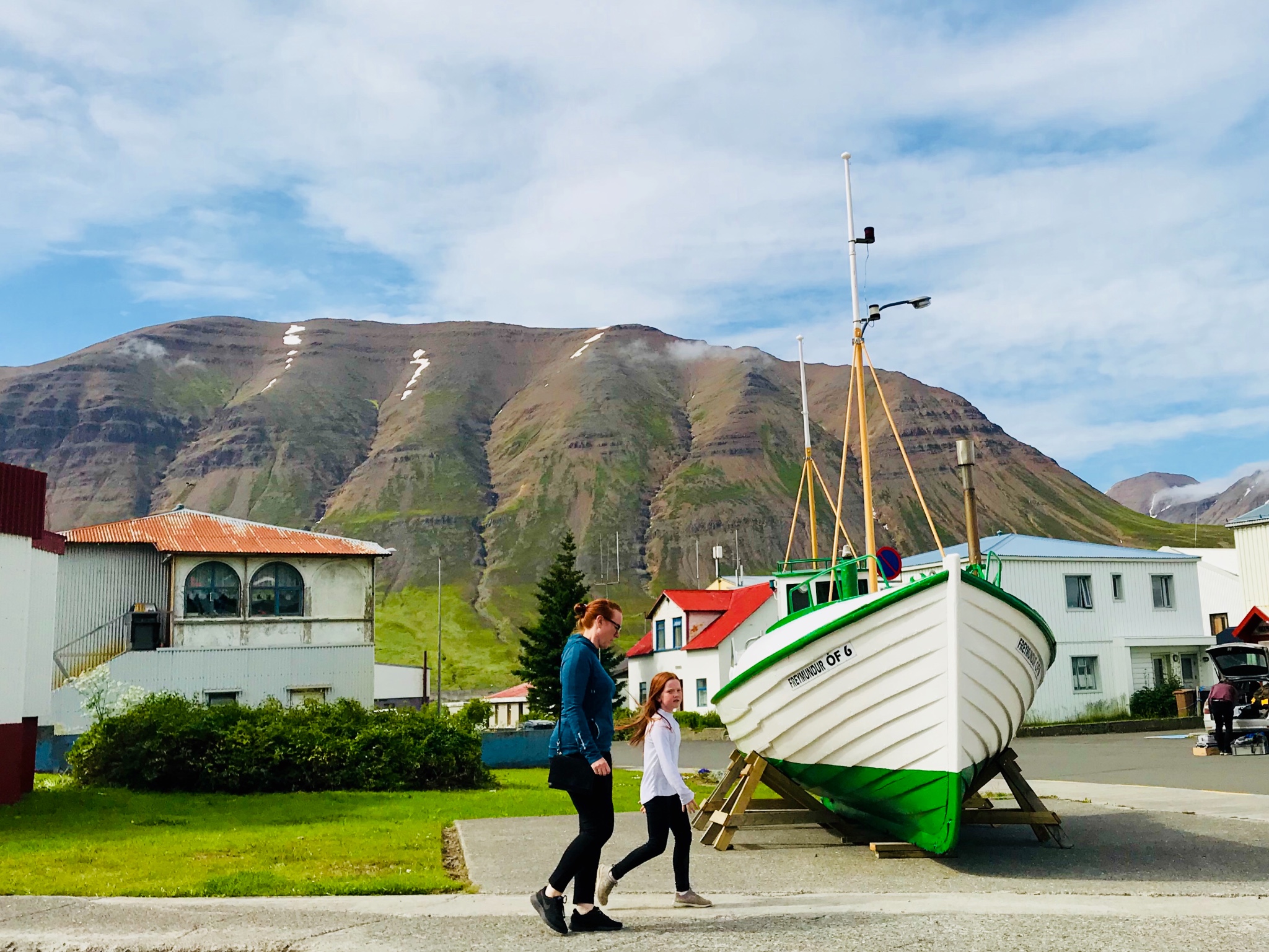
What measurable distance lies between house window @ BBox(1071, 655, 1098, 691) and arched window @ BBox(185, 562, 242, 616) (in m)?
28.9

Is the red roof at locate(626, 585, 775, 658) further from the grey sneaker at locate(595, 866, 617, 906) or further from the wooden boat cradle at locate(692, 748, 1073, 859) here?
the grey sneaker at locate(595, 866, 617, 906)

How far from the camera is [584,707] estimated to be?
25.3 feet

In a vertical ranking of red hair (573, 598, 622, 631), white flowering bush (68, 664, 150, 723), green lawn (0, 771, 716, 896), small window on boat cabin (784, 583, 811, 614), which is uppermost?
small window on boat cabin (784, 583, 811, 614)

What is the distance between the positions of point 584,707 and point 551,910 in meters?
1.32

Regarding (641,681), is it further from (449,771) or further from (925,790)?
(925,790)

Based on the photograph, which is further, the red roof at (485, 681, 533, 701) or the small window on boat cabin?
the red roof at (485, 681, 533, 701)

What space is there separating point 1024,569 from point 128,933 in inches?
1462

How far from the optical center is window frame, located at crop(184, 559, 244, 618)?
115 ft

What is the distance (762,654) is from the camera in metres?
12.0

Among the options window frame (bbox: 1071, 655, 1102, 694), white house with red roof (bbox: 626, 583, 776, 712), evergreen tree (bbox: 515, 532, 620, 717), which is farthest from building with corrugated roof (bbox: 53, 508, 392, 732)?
window frame (bbox: 1071, 655, 1102, 694)

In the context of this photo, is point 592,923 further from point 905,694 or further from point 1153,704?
point 1153,704

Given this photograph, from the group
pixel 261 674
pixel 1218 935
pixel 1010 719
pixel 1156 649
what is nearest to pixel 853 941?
pixel 1218 935

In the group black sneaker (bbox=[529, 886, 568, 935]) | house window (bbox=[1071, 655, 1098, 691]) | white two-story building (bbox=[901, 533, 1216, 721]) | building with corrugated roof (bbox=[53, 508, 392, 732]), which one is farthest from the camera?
house window (bbox=[1071, 655, 1098, 691])

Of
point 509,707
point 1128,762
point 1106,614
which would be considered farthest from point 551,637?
point 1128,762
